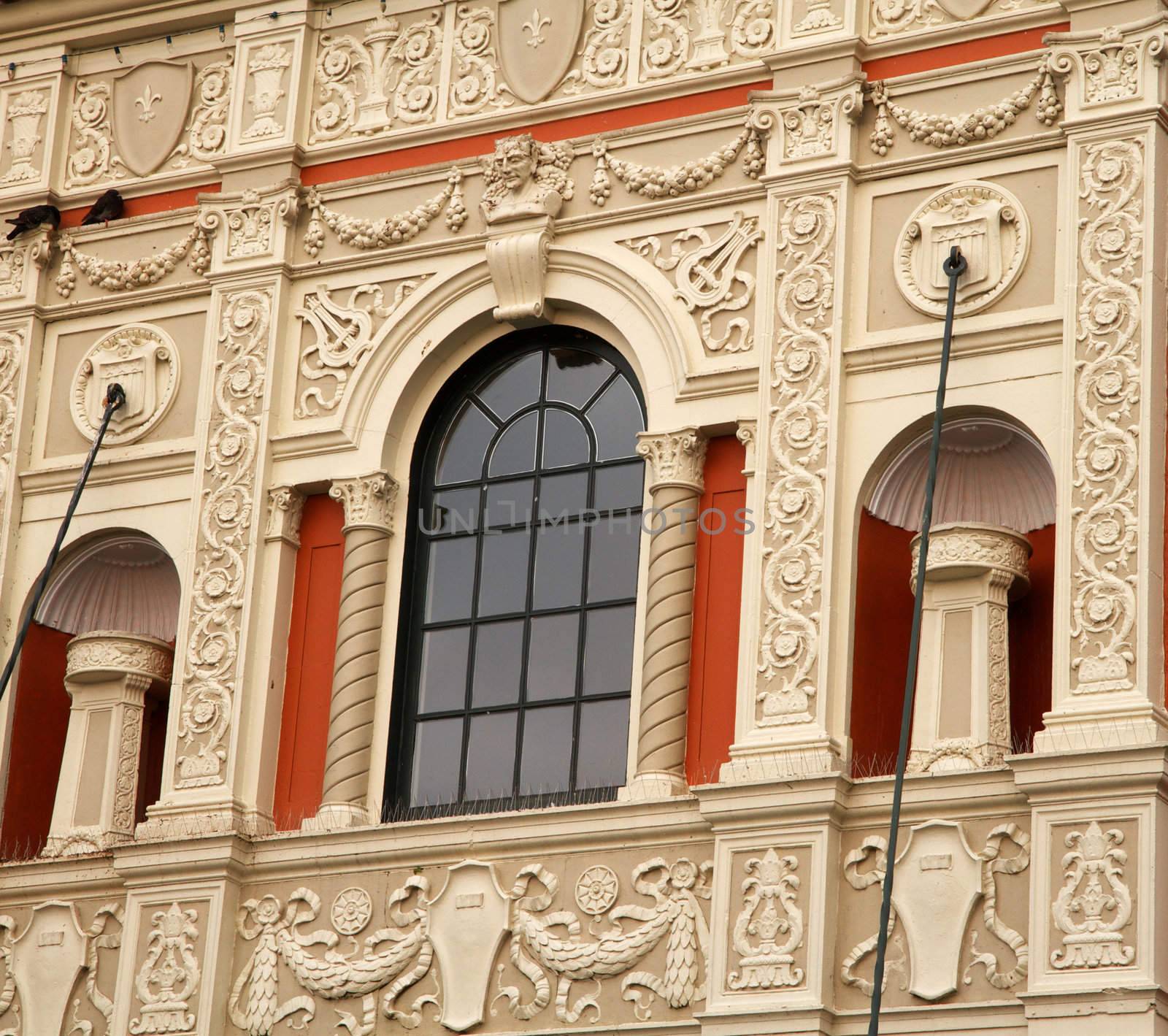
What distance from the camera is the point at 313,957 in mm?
17812

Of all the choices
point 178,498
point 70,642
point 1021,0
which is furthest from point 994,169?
point 70,642

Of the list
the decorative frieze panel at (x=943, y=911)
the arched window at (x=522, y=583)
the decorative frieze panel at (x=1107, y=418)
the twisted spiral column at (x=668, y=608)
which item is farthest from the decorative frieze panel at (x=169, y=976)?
the decorative frieze panel at (x=1107, y=418)

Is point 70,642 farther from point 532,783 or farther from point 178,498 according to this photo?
point 532,783

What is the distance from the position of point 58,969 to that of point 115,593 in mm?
3174

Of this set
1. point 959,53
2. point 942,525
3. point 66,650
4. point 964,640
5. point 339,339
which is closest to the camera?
point 964,640

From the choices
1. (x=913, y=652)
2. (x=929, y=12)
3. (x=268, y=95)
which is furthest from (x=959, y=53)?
(x=268, y=95)

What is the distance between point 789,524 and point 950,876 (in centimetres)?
265

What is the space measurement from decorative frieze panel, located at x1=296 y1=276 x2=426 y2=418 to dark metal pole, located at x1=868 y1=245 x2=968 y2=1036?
4267 millimetres

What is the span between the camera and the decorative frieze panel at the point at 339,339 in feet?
63.6

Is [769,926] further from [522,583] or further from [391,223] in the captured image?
[391,223]

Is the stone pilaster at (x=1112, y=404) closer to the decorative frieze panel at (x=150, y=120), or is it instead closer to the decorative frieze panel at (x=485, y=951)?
the decorative frieze panel at (x=485, y=951)

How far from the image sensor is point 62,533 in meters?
19.3

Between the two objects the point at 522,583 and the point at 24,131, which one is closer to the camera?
the point at 522,583

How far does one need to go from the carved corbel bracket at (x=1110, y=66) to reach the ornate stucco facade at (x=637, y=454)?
27 millimetres
